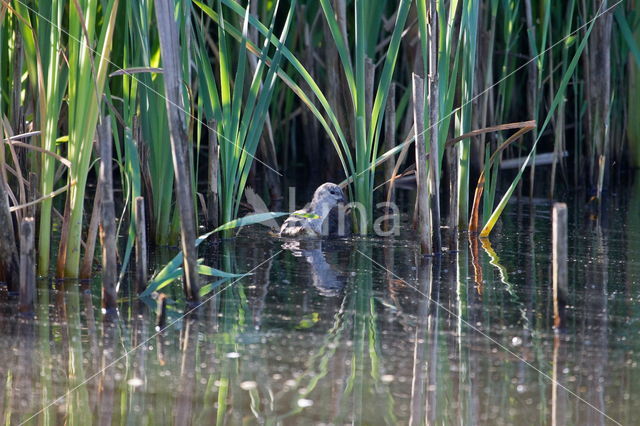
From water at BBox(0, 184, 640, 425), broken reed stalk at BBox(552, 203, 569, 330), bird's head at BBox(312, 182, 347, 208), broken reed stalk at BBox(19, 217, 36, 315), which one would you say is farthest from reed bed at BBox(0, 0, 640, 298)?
broken reed stalk at BBox(552, 203, 569, 330)

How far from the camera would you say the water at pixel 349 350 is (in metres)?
2.46

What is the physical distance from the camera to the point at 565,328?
311 cm

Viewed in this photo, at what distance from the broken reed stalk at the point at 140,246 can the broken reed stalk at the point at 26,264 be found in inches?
15.3

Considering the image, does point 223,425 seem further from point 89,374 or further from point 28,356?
point 28,356

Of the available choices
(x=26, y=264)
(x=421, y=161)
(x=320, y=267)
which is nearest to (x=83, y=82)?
(x=26, y=264)

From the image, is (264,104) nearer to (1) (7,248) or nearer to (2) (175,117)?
(2) (175,117)

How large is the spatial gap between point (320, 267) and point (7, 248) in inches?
56.6

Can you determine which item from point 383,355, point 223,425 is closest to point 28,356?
point 223,425

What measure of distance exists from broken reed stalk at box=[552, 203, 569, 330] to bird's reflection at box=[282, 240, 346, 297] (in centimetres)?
92

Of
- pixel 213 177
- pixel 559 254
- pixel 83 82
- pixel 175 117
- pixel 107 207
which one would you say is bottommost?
pixel 559 254

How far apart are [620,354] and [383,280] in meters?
1.25

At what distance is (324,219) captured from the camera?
16.6 feet

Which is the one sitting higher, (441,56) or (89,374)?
(441,56)

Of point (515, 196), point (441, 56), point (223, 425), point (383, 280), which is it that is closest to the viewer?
point (223, 425)
